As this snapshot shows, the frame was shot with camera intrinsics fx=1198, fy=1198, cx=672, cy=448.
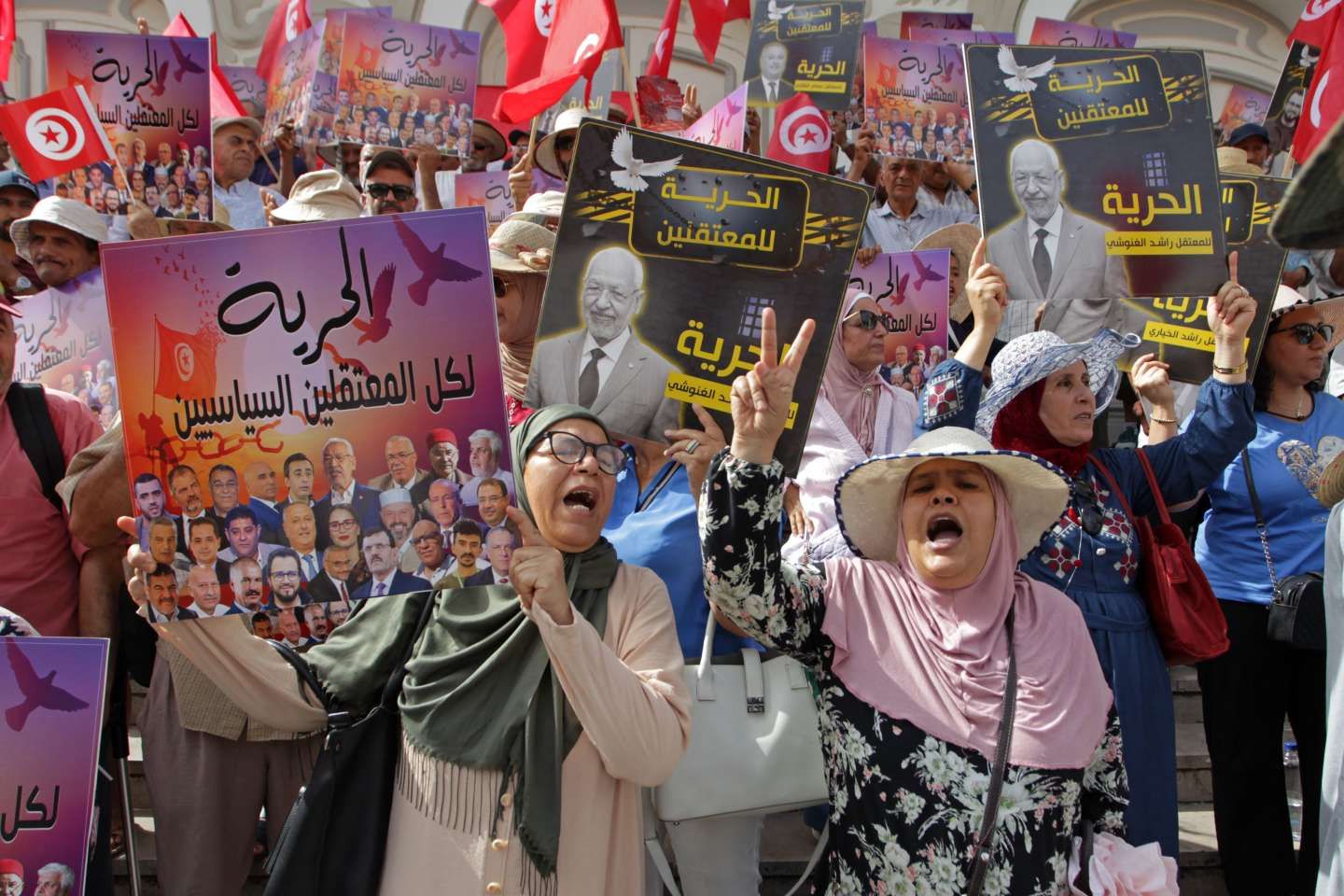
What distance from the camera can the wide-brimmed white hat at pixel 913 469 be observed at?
2729mm

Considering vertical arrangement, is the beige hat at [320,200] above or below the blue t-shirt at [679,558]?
above

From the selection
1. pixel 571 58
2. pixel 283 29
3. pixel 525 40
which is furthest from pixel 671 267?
pixel 283 29

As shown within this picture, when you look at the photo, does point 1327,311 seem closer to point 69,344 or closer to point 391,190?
point 391,190

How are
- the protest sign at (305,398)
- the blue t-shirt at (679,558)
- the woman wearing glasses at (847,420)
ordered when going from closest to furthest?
the protest sign at (305,398) → the blue t-shirt at (679,558) → the woman wearing glasses at (847,420)

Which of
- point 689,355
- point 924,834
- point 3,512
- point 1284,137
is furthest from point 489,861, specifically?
point 1284,137

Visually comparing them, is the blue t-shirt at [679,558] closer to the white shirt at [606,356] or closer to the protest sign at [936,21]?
the white shirt at [606,356]

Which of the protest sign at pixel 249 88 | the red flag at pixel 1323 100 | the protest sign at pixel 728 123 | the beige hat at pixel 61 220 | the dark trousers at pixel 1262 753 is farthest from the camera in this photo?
the protest sign at pixel 249 88

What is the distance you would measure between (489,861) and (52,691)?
939mm

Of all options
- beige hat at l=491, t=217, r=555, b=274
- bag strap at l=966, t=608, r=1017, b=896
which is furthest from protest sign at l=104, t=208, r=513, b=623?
beige hat at l=491, t=217, r=555, b=274

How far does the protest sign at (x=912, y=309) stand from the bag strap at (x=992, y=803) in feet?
8.50

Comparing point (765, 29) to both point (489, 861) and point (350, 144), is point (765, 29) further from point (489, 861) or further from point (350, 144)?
point (489, 861)

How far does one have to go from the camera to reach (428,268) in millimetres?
2361

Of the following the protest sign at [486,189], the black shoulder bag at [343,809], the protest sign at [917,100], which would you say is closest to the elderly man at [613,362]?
the black shoulder bag at [343,809]

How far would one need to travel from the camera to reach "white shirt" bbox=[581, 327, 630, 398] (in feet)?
9.53
